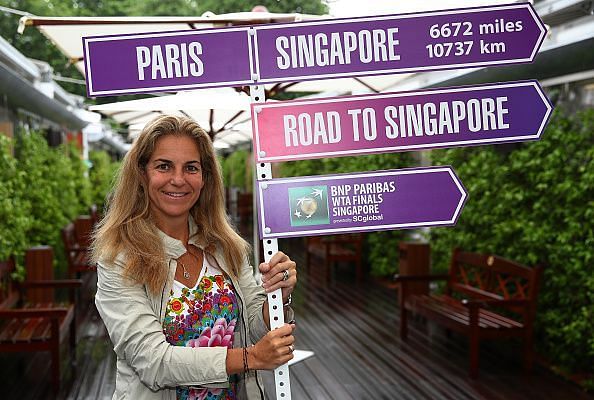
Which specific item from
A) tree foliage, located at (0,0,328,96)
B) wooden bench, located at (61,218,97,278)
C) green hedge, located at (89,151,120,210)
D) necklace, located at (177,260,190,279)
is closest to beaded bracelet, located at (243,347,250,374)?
necklace, located at (177,260,190,279)

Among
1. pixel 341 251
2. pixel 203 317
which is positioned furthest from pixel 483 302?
pixel 341 251

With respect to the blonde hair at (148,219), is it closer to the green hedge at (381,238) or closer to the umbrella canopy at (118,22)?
the umbrella canopy at (118,22)

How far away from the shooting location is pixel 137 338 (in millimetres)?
1843

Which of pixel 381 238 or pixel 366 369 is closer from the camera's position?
pixel 366 369

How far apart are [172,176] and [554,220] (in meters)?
4.48

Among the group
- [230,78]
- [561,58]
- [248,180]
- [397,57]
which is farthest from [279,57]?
[248,180]

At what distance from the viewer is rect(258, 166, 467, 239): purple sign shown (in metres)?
1.97

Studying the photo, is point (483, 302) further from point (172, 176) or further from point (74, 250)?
point (74, 250)

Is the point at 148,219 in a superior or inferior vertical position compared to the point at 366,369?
superior

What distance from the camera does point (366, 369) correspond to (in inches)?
229

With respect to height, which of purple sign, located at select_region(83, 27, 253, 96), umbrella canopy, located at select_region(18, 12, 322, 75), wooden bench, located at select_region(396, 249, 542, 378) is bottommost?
wooden bench, located at select_region(396, 249, 542, 378)

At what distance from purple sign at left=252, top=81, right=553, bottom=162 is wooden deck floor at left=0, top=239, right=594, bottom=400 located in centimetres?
347

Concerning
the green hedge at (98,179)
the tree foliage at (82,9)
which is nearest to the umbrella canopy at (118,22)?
the green hedge at (98,179)

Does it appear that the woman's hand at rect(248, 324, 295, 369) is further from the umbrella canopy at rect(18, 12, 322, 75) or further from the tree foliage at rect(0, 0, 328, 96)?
the tree foliage at rect(0, 0, 328, 96)
